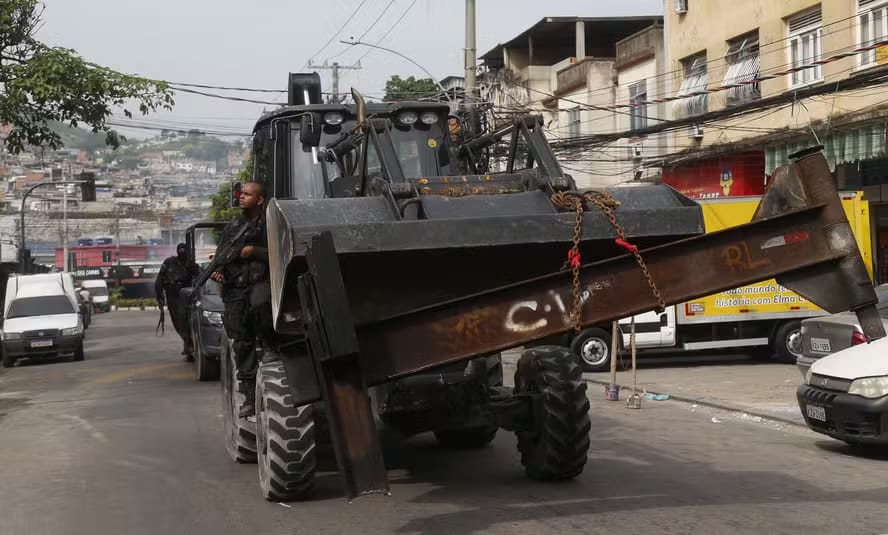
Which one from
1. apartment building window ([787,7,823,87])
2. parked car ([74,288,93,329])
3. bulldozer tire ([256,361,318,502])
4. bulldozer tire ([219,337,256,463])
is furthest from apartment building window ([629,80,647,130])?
bulldozer tire ([256,361,318,502])

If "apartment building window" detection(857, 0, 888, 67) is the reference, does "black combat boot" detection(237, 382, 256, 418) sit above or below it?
below

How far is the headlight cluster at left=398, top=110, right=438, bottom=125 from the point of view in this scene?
973cm

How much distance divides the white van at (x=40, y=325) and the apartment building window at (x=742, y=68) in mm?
16500

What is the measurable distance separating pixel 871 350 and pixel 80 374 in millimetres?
16605

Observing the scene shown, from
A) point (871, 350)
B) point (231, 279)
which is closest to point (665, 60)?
point (871, 350)

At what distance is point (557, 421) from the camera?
820 centimetres

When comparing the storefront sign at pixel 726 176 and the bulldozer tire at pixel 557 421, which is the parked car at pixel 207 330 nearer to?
the bulldozer tire at pixel 557 421

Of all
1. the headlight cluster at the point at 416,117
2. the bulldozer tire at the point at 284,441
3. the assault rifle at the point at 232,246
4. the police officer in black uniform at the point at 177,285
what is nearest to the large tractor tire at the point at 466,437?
the bulldozer tire at the point at 284,441

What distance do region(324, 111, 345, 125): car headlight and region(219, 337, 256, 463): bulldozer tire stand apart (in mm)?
2177

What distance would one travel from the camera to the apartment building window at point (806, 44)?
2230 cm

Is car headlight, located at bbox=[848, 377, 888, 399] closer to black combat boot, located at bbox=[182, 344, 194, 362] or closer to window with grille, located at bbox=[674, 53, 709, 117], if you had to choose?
black combat boot, located at bbox=[182, 344, 194, 362]

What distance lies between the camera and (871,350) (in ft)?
33.4

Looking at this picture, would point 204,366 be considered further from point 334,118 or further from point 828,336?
point 828,336

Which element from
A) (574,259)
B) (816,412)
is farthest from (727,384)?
(574,259)
